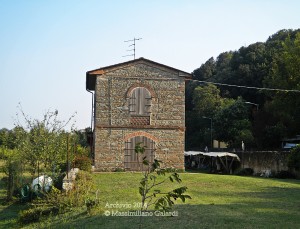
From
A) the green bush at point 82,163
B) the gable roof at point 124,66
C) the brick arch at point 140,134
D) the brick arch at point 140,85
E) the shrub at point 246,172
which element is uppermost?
the gable roof at point 124,66

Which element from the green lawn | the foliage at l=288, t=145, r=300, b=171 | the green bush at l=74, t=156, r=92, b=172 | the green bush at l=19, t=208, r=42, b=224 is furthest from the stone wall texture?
the green bush at l=19, t=208, r=42, b=224

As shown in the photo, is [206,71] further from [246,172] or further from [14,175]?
[14,175]

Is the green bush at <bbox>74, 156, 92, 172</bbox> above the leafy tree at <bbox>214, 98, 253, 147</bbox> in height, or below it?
below

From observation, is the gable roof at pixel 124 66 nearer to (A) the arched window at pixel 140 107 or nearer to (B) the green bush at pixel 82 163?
(A) the arched window at pixel 140 107

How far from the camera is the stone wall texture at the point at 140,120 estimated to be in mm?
22297

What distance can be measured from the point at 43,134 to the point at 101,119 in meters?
9.55

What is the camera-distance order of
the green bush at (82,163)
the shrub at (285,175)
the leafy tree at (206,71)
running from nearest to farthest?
the green bush at (82,163), the shrub at (285,175), the leafy tree at (206,71)

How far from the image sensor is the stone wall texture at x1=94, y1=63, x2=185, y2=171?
878 inches

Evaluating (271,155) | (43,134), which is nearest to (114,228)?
(43,134)

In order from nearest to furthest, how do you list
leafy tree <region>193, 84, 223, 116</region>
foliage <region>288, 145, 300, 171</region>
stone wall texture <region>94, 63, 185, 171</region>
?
1. foliage <region>288, 145, 300, 171</region>
2. stone wall texture <region>94, 63, 185, 171</region>
3. leafy tree <region>193, 84, 223, 116</region>

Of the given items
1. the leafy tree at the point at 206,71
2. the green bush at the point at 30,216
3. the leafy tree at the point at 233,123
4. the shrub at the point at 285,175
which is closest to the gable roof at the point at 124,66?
the shrub at the point at 285,175

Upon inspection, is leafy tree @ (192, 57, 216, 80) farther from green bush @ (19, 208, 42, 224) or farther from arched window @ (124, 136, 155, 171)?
green bush @ (19, 208, 42, 224)

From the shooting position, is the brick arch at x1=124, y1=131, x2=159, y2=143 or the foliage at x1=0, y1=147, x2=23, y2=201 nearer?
the foliage at x1=0, y1=147, x2=23, y2=201

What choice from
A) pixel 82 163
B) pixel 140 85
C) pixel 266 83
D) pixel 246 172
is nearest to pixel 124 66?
pixel 140 85
